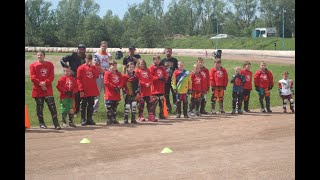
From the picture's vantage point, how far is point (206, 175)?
8086 mm

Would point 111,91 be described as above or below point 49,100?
above

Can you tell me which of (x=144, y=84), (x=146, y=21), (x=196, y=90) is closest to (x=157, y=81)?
(x=144, y=84)

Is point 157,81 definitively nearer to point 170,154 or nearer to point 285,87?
point 285,87

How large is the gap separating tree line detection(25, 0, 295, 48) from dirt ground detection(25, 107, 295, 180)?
7168 centimetres

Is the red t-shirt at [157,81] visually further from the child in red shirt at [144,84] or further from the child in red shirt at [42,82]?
the child in red shirt at [42,82]

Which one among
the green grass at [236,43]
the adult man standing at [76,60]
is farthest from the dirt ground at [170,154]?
the green grass at [236,43]

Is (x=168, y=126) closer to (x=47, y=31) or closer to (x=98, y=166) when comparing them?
(x=98, y=166)

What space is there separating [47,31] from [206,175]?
86258 mm

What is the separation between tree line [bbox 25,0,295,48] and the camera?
87.8m

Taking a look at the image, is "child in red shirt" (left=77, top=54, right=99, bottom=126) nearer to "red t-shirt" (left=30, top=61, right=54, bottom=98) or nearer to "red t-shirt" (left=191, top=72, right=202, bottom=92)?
"red t-shirt" (left=30, top=61, right=54, bottom=98)

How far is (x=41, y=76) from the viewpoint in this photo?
12961 millimetres

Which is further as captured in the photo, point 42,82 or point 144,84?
point 144,84

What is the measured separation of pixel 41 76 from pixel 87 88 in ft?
4.39
